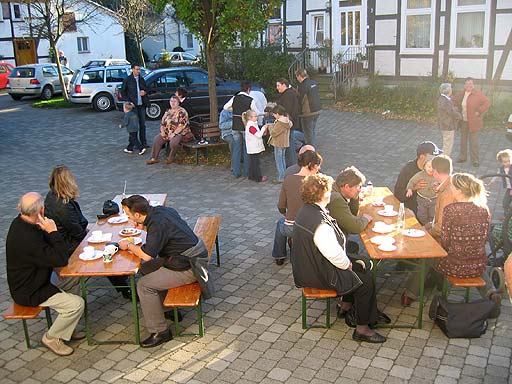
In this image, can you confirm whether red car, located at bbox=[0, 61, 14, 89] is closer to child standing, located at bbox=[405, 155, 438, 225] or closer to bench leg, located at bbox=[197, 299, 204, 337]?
child standing, located at bbox=[405, 155, 438, 225]

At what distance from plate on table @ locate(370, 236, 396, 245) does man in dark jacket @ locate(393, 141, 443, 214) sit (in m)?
1.43

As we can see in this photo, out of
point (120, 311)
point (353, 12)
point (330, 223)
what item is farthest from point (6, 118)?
point (330, 223)

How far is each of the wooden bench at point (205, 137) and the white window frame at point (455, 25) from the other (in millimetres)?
9557

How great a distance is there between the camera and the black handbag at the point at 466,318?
586 centimetres

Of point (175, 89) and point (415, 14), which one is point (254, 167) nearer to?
point (175, 89)

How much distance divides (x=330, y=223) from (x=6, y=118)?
18059 millimetres

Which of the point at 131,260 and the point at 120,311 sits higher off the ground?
the point at 131,260

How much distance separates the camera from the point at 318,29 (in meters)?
23.6

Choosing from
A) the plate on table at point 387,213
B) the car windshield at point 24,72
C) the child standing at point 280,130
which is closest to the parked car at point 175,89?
the child standing at point 280,130

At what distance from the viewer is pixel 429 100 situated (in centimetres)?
1788

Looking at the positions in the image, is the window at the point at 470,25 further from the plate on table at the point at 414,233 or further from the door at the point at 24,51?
the door at the point at 24,51

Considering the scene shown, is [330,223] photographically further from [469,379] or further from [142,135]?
[142,135]

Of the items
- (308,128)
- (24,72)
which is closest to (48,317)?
(308,128)

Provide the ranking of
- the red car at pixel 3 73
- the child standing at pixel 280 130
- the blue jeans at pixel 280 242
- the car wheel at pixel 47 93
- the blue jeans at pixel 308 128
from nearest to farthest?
the blue jeans at pixel 280 242
the child standing at pixel 280 130
the blue jeans at pixel 308 128
the car wheel at pixel 47 93
the red car at pixel 3 73
